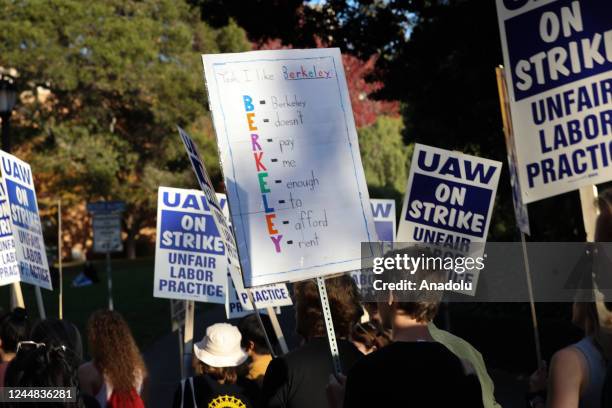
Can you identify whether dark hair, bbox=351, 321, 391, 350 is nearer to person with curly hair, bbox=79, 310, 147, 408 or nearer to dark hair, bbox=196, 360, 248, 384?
dark hair, bbox=196, 360, 248, 384

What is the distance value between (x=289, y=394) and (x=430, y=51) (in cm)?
1017

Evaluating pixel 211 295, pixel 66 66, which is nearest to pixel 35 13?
pixel 66 66

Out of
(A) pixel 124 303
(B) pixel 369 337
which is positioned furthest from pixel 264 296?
(A) pixel 124 303

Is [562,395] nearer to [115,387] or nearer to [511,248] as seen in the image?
[115,387]

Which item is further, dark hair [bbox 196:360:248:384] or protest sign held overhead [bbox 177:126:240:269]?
dark hair [bbox 196:360:248:384]

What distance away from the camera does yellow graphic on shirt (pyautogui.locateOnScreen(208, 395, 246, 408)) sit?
5426 millimetres

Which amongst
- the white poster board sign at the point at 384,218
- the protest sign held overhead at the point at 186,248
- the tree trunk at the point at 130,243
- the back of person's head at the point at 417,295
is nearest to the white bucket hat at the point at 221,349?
the back of person's head at the point at 417,295

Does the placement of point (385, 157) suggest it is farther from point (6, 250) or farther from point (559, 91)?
point (559, 91)

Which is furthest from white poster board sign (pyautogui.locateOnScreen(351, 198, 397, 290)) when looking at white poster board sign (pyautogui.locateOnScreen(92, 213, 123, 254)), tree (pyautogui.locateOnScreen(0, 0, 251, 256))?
tree (pyautogui.locateOnScreen(0, 0, 251, 256))

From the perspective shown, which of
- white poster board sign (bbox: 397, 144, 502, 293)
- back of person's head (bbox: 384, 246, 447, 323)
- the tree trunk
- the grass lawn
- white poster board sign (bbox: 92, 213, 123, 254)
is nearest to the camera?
back of person's head (bbox: 384, 246, 447, 323)

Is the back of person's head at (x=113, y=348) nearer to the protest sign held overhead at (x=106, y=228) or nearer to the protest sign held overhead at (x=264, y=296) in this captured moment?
the protest sign held overhead at (x=264, y=296)

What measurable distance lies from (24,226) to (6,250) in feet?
0.77

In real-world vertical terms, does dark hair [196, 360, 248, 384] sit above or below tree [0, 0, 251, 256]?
below

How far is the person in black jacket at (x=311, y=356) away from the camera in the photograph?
15.2 ft
